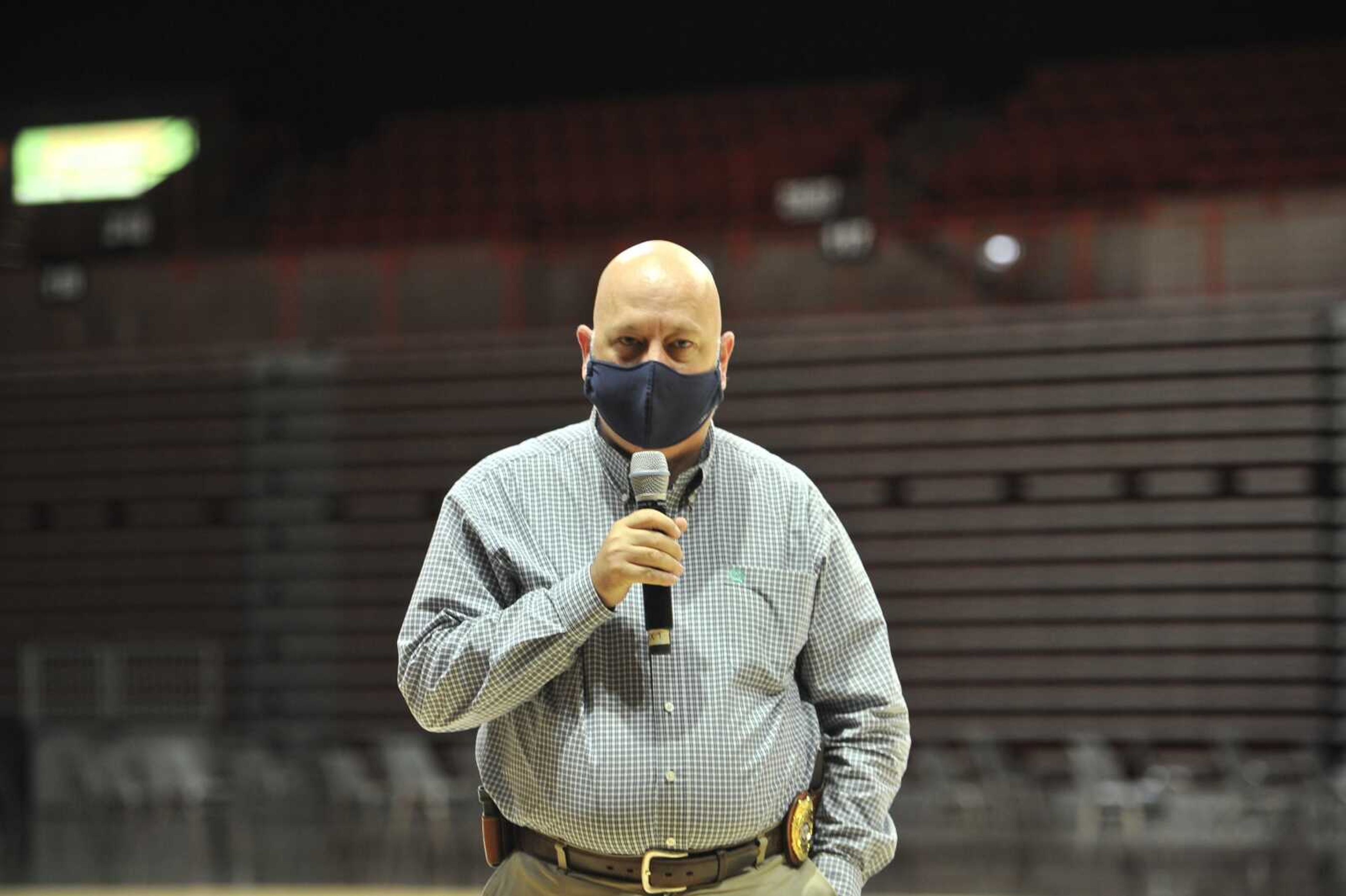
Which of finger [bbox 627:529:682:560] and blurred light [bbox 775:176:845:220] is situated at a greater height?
blurred light [bbox 775:176:845:220]

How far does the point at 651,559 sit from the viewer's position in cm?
174

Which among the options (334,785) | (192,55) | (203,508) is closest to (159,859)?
(334,785)

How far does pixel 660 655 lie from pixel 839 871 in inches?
15.5

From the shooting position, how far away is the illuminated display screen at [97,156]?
13.3 m

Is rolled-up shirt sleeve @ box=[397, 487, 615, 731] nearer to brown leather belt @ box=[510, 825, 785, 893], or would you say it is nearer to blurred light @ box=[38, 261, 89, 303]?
brown leather belt @ box=[510, 825, 785, 893]

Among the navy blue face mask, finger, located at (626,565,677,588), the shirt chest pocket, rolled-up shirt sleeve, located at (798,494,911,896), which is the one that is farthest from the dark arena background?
finger, located at (626,565,677,588)

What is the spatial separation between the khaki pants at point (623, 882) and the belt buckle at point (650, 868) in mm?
16

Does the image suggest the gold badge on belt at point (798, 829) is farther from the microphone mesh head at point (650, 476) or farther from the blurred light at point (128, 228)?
the blurred light at point (128, 228)

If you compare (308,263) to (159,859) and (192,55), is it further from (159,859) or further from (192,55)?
(159,859)

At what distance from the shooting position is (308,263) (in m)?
12.2

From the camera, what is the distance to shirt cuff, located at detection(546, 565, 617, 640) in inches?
70.8

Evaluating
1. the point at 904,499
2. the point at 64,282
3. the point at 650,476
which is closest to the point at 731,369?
the point at 904,499

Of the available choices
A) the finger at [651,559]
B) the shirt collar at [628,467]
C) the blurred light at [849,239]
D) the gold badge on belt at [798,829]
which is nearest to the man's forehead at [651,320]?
the shirt collar at [628,467]

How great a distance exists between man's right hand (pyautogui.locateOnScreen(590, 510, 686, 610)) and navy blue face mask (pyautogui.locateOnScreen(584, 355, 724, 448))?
20cm
